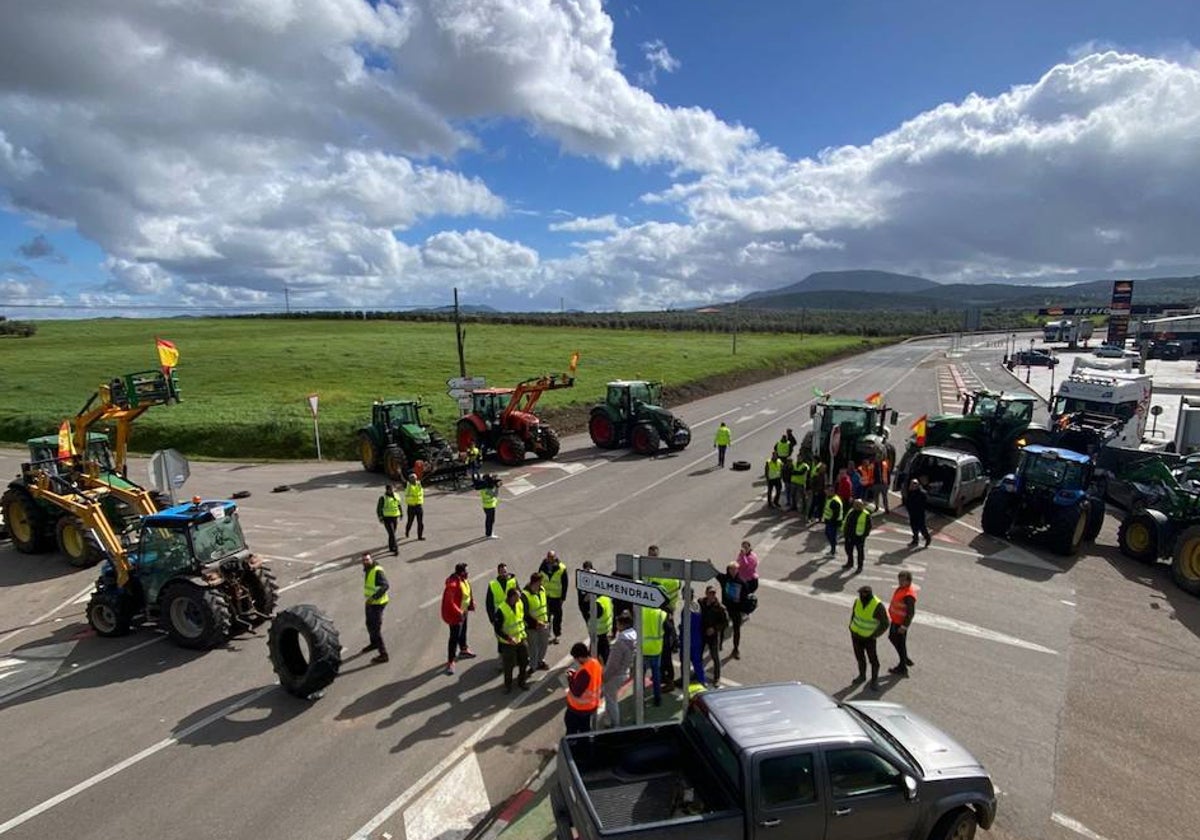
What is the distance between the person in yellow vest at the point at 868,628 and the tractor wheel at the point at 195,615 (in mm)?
9176

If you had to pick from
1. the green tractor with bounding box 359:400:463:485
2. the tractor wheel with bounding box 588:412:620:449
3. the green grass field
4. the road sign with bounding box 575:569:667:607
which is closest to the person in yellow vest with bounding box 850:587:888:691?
the road sign with bounding box 575:569:667:607

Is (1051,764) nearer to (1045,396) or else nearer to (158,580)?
(158,580)

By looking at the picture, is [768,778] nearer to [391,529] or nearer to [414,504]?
→ [391,529]

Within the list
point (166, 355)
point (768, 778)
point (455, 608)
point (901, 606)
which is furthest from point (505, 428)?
point (768, 778)

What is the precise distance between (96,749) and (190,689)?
138 centimetres

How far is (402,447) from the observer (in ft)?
72.8

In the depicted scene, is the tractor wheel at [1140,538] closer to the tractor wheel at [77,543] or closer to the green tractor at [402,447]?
the green tractor at [402,447]

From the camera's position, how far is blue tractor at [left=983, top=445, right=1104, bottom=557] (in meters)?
14.0

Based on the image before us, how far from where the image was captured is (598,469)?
74.7 ft

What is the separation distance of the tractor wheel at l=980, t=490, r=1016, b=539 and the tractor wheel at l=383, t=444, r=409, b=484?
1595 centimetres

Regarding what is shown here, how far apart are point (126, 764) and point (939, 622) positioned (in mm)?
11482

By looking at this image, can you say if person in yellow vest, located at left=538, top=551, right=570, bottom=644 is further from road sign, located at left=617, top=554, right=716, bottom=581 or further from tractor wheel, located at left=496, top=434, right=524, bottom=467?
tractor wheel, located at left=496, top=434, right=524, bottom=467

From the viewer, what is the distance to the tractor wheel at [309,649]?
883cm

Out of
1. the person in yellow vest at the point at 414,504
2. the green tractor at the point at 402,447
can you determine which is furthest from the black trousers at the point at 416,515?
the green tractor at the point at 402,447
